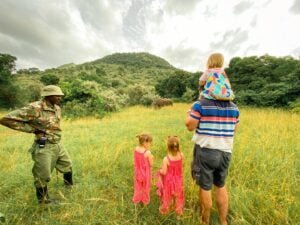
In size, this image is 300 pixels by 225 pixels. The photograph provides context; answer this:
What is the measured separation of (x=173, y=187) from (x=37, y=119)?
2.00 m

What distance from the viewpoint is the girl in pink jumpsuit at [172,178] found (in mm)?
2279

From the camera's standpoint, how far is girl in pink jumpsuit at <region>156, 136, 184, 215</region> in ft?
7.48

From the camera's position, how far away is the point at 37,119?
2.71 m

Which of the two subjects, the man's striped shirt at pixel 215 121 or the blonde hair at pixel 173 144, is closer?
the man's striped shirt at pixel 215 121

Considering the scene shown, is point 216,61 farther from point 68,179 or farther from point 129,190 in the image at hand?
point 68,179

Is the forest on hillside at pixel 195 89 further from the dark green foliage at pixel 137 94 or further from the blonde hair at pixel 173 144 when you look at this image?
the blonde hair at pixel 173 144

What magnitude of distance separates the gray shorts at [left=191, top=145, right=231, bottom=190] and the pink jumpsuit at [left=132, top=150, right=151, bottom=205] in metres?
0.65

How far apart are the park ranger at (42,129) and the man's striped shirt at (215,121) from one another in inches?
79.6

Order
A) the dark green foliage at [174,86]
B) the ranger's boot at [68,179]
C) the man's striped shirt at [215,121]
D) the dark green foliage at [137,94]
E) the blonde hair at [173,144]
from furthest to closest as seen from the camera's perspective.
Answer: the dark green foliage at [174,86]
the dark green foliage at [137,94]
the ranger's boot at [68,179]
the blonde hair at [173,144]
the man's striped shirt at [215,121]

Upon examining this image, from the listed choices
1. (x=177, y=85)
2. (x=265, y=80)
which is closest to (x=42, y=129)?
(x=265, y=80)

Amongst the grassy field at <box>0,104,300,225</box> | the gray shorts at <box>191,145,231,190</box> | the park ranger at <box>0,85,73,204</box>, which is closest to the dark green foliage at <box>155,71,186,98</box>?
the grassy field at <box>0,104,300,225</box>

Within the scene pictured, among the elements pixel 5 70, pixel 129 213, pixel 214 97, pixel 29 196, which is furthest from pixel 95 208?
pixel 5 70

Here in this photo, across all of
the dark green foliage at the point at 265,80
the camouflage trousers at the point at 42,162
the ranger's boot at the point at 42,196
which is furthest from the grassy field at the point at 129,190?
the dark green foliage at the point at 265,80

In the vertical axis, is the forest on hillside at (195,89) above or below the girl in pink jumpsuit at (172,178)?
above
